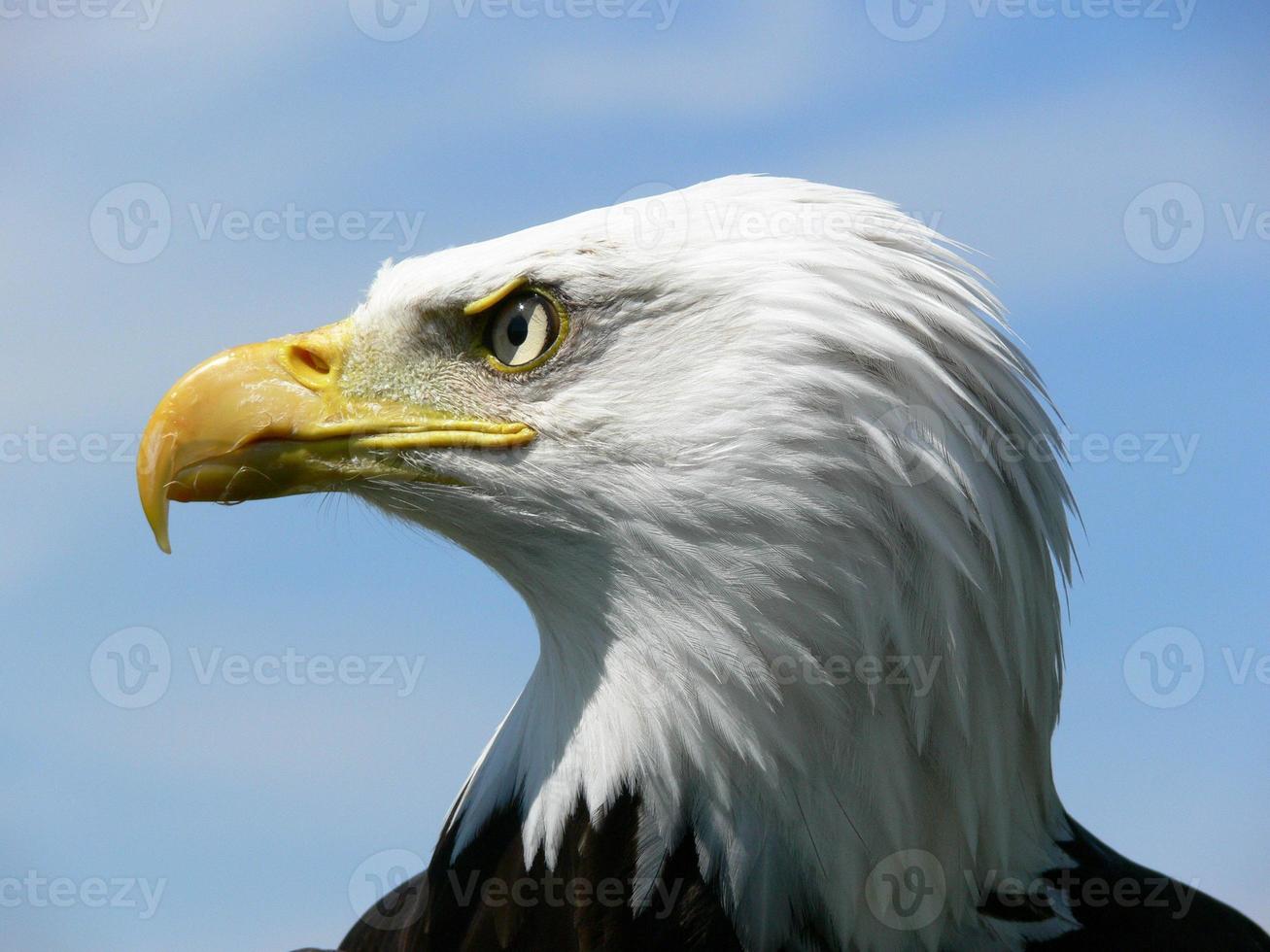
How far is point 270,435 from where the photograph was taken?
3422mm

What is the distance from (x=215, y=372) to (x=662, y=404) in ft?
4.47

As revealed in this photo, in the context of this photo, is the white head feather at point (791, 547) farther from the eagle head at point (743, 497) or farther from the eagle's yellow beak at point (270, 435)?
the eagle's yellow beak at point (270, 435)

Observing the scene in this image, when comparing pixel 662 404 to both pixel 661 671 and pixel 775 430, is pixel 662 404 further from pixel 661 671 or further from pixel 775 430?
pixel 661 671

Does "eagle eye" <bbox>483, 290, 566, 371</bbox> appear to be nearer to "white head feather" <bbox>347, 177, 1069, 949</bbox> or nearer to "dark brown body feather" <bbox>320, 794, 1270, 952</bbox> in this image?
"white head feather" <bbox>347, 177, 1069, 949</bbox>

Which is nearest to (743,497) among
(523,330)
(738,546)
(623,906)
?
(738,546)

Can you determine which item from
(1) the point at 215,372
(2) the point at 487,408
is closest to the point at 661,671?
(2) the point at 487,408

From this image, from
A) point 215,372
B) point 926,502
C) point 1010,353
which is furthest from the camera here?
point 215,372

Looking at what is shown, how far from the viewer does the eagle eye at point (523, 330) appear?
3314 mm

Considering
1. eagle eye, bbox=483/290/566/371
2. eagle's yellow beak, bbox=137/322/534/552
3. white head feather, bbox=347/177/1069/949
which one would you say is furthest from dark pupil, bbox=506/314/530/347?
eagle's yellow beak, bbox=137/322/534/552

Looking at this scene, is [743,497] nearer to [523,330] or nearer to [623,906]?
[523,330]

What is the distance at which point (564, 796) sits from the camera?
10.7ft

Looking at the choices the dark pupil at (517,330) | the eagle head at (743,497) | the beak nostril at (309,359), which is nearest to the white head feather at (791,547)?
the eagle head at (743,497)

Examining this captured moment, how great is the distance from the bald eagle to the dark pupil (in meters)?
0.01

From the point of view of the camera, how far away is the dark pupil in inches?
133
